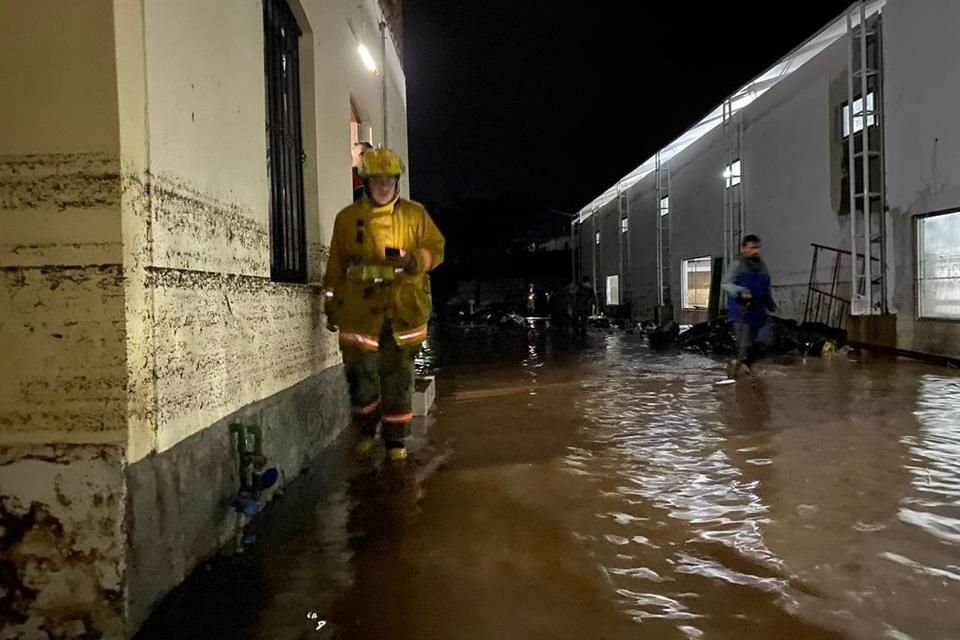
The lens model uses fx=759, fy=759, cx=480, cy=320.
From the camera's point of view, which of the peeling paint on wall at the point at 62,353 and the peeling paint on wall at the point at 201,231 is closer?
the peeling paint on wall at the point at 62,353

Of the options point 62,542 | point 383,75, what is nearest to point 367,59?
point 383,75

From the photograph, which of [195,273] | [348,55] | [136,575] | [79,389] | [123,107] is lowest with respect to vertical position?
[136,575]

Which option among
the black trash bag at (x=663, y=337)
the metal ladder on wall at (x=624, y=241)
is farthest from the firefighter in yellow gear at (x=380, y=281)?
the metal ladder on wall at (x=624, y=241)

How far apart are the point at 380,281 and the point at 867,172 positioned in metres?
10.9

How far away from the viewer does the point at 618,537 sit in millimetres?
3578

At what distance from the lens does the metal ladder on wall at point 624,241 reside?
28.8 m

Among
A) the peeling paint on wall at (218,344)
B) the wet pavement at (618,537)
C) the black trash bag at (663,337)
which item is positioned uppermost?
the peeling paint on wall at (218,344)

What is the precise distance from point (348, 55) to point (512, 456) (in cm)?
443

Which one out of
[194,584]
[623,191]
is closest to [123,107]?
[194,584]

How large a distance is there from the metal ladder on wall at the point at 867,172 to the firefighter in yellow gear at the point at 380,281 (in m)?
10.2

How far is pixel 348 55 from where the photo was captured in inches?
295

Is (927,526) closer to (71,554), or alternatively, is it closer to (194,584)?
(194,584)

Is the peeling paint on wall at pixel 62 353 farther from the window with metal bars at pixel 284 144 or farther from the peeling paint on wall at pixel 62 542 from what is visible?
the window with metal bars at pixel 284 144

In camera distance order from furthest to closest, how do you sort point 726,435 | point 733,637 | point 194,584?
point 726,435 < point 194,584 < point 733,637
